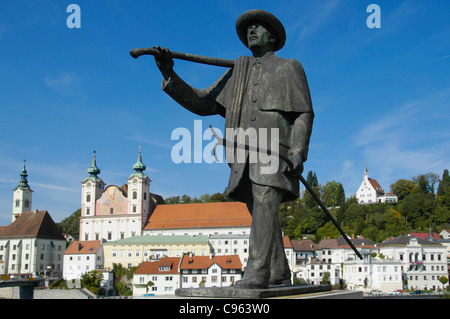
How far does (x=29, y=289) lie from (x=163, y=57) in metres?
60.3

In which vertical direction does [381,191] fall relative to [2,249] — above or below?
above

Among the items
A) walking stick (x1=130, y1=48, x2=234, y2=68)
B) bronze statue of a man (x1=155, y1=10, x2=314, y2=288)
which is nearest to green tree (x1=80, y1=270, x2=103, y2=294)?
bronze statue of a man (x1=155, y1=10, x2=314, y2=288)

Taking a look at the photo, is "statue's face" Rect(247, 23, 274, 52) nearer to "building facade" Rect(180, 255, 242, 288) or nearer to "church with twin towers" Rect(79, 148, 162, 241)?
"building facade" Rect(180, 255, 242, 288)

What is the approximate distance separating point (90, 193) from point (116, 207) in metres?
6.64

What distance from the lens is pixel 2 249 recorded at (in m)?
82.2

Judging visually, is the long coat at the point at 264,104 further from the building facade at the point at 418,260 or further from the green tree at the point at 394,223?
→ the green tree at the point at 394,223

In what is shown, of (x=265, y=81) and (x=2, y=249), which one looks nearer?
(x=265, y=81)

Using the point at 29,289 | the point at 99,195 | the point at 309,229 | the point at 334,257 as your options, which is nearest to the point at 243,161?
the point at 29,289

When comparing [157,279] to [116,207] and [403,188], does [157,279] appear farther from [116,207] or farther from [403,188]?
[403,188]

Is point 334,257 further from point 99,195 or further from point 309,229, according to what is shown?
point 99,195

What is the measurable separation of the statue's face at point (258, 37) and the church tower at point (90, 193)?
88.3 m

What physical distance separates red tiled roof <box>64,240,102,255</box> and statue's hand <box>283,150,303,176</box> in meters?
74.4

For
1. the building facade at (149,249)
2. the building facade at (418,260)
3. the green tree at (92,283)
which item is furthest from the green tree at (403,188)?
the green tree at (92,283)

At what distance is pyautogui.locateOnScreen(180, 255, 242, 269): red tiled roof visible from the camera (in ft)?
199
